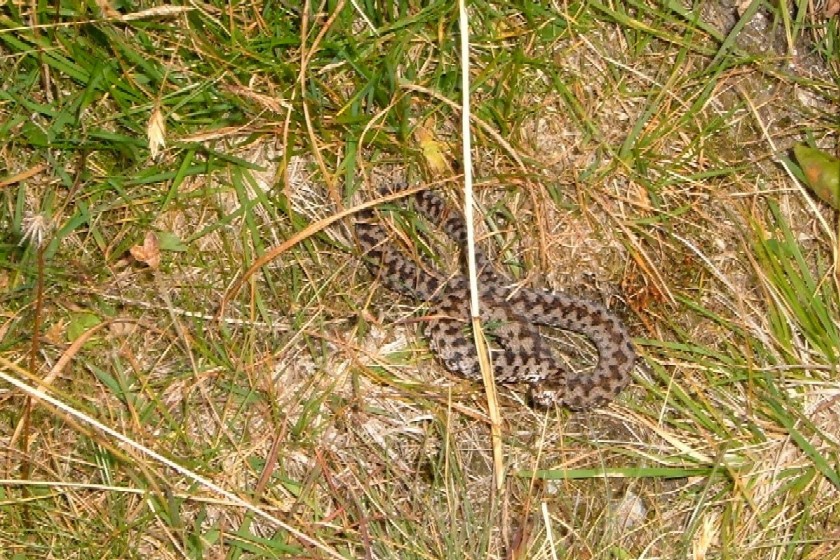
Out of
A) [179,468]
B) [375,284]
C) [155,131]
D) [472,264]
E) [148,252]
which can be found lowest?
[179,468]

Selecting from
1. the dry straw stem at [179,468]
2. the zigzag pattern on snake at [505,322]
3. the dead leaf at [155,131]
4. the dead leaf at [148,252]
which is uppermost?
the dead leaf at [155,131]

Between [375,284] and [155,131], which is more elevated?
[155,131]

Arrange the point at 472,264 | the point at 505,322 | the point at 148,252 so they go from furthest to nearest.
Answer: the point at 505,322
the point at 148,252
the point at 472,264

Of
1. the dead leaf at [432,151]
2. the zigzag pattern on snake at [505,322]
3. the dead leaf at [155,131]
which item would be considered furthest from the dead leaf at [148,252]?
the dead leaf at [432,151]

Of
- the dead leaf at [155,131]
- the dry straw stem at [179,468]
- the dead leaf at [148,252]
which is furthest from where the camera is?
the dead leaf at [148,252]

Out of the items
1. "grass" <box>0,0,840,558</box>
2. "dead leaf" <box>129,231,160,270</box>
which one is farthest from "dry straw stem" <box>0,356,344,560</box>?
"dead leaf" <box>129,231,160,270</box>

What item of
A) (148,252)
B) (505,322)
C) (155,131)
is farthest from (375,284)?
(155,131)

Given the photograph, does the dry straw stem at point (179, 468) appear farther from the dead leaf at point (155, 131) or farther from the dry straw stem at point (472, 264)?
the dead leaf at point (155, 131)

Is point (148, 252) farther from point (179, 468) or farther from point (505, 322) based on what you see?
point (505, 322)
